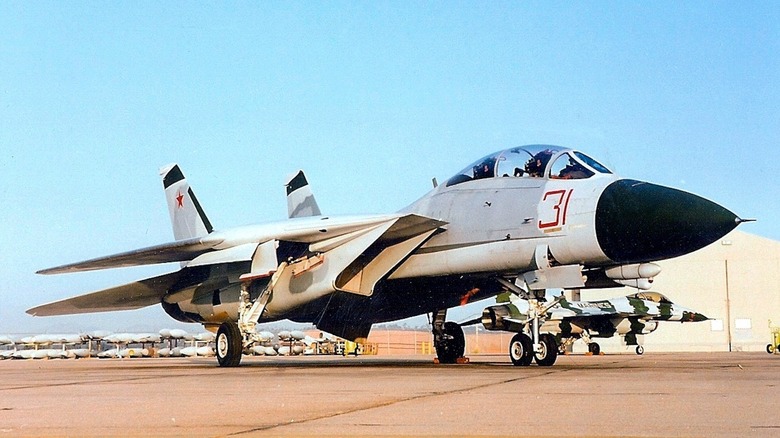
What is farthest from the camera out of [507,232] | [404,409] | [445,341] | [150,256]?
[445,341]

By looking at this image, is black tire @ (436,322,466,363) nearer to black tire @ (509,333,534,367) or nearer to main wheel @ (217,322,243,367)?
black tire @ (509,333,534,367)

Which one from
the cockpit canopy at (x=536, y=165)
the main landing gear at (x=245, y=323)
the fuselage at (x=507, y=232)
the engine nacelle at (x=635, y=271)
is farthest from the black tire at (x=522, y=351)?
the main landing gear at (x=245, y=323)

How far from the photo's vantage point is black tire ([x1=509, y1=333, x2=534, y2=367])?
11578 millimetres

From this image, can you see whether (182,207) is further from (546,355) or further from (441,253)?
(546,355)

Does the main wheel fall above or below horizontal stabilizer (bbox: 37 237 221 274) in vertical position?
below

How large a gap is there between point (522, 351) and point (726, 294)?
3135cm

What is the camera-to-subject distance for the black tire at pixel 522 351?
38.0 feet

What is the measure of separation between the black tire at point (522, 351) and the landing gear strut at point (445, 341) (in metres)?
3.36

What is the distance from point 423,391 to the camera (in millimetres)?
6793

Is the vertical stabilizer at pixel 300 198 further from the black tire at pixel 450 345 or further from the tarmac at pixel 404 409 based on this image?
the tarmac at pixel 404 409

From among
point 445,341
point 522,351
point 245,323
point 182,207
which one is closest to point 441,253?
point 522,351

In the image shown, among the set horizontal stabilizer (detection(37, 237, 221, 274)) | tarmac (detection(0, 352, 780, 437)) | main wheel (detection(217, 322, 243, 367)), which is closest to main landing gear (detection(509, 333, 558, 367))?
tarmac (detection(0, 352, 780, 437))

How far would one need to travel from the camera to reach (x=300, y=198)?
17.4 metres

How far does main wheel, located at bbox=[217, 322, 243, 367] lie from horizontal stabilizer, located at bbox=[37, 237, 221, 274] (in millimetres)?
1314
